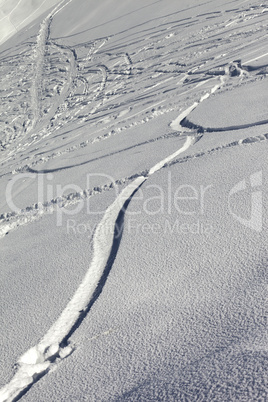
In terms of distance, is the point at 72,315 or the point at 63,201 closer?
the point at 72,315

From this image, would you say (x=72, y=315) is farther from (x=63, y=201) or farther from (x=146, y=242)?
(x=63, y=201)

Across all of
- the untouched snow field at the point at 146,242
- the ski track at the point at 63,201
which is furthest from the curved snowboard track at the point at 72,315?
the ski track at the point at 63,201

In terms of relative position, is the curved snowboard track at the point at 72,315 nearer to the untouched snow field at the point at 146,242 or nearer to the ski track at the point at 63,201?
the untouched snow field at the point at 146,242

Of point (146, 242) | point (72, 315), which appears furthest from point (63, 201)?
point (72, 315)

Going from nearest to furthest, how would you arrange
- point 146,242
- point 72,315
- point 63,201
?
1. point 72,315
2. point 146,242
3. point 63,201

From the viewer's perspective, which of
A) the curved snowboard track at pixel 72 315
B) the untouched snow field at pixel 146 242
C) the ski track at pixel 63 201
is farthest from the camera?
the ski track at pixel 63 201

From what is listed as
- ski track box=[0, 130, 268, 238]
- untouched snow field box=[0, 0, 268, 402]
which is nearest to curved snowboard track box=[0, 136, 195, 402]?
untouched snow field box=[0, 0, 268, 402]

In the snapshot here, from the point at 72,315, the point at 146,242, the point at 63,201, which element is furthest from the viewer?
the point at 63,201
